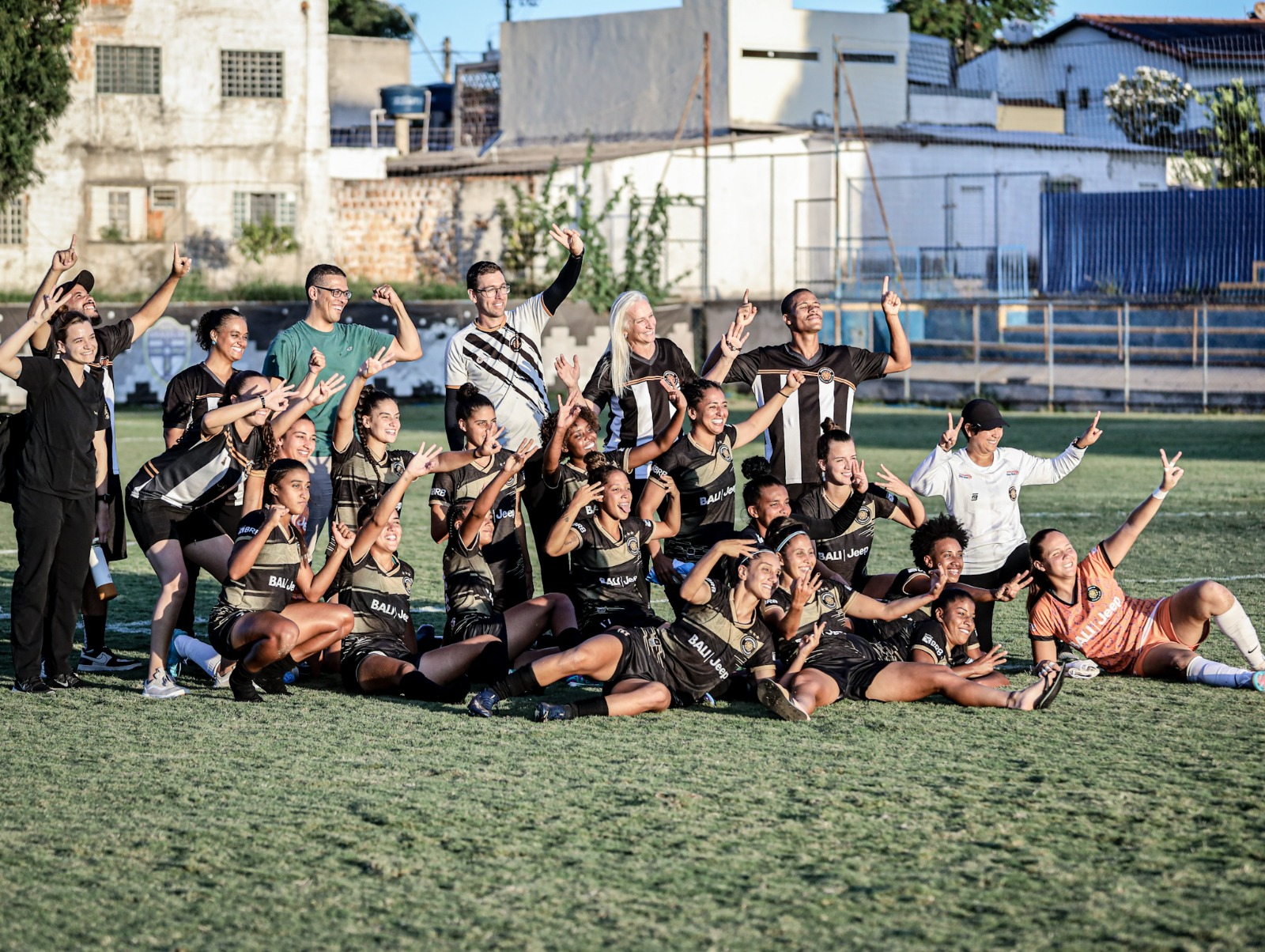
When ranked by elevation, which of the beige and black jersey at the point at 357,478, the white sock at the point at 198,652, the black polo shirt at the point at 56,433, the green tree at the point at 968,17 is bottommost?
the white sock at the point at 198,652

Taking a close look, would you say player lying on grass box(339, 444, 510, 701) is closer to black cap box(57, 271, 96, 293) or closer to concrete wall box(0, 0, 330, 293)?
black cap box(57, 271, 96, 293)

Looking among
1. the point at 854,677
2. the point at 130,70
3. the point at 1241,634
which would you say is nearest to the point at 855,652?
the point at 854,677

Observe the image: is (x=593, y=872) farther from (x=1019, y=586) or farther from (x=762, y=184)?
(x=762, y=184)

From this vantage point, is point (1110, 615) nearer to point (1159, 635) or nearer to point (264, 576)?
point (1159, 635)

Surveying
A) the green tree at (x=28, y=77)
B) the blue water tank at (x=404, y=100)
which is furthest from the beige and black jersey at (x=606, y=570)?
the blue water tank at (x=404, y=100)

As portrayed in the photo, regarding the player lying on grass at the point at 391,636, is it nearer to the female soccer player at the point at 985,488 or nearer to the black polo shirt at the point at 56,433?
the black polo shirt at the point at 56,433

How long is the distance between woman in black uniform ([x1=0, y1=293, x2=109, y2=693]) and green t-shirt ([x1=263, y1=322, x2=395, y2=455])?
985 millimetres

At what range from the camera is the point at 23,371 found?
7469 millimetres

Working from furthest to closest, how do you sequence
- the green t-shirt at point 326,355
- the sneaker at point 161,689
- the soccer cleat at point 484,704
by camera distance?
the green t-shirt at point 326,355 < the sneaker at point 161,689 < the soccer cleat at point 484,704

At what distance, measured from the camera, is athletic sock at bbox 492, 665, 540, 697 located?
23.5 ft

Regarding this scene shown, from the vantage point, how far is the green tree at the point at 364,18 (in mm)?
58125

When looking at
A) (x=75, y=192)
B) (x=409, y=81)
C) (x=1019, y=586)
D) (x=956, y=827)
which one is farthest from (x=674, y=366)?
(x=409, y=81)

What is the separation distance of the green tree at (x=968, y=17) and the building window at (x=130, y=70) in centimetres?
2793

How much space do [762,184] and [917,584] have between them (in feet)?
94.9
